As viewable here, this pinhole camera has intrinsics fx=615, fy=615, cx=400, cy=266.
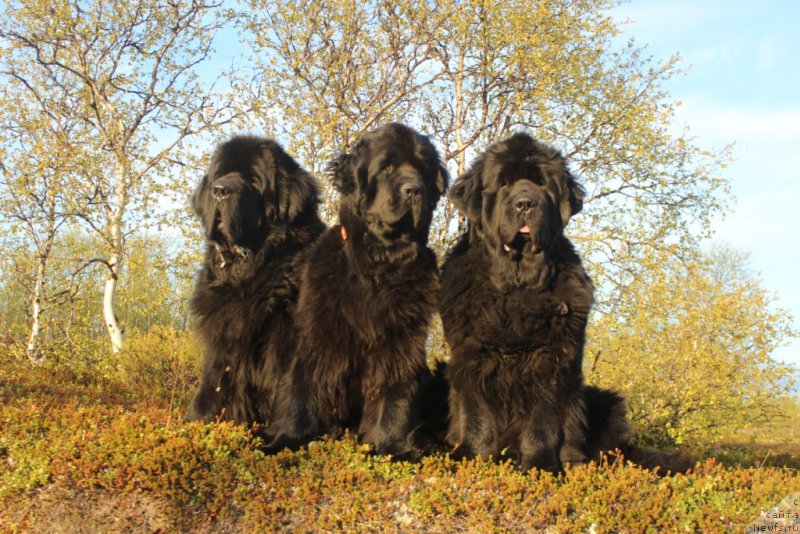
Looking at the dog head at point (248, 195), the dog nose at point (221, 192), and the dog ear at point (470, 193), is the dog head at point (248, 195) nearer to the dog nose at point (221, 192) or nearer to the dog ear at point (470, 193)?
the dog nose at point (221, 192)

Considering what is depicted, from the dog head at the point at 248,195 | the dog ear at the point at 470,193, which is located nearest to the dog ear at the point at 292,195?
the dog head at the point at 248,195

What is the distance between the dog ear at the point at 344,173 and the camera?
4316 millimetres

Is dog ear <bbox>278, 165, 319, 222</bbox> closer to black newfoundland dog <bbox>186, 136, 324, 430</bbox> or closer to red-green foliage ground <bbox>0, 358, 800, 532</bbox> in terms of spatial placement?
black newfoundland dog <bbox>186, 136, 324, 430</bbox>

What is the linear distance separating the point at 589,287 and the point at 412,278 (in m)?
1.20

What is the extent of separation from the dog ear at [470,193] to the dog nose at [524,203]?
0.41 metres

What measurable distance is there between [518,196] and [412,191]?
0.69 meters

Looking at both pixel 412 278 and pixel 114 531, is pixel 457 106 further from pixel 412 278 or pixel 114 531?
pixel 114 531

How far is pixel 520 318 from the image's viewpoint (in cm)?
405

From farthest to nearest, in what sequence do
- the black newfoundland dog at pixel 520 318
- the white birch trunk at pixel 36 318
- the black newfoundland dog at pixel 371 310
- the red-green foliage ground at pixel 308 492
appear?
the white birch trunk at pixel 36 318, the black newfoundland dog at pixel 371 310, the black newfoundland dog at pixel 520 318, the red-green foliage ground at pixel 308 492

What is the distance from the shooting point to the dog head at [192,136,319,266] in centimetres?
438

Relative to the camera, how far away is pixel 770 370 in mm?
8242

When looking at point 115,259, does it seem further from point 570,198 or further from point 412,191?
point 570,198

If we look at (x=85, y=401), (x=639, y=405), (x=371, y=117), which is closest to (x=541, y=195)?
(x=85, y=401)

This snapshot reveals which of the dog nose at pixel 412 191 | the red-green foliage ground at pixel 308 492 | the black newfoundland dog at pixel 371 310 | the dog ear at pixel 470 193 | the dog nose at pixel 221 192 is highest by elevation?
the dog ear at pixel 470 193
